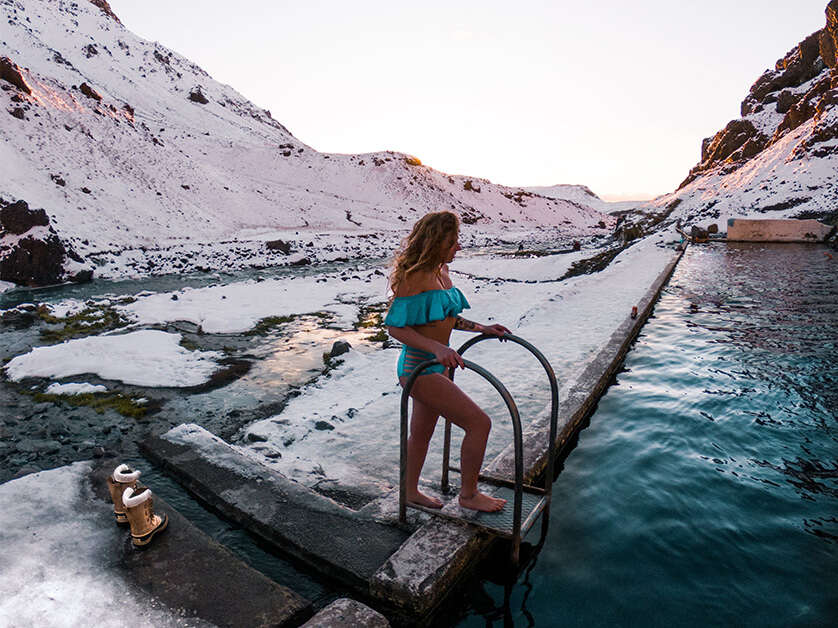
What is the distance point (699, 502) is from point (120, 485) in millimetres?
4827

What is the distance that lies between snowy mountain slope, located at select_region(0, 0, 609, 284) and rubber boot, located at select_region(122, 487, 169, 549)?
24.3m

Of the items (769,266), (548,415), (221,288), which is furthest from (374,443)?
(769,266)

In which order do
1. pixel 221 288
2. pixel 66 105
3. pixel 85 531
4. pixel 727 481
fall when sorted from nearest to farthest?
pixel 85 531
pixel 727 481
pixel 221 288
pixel 66 105

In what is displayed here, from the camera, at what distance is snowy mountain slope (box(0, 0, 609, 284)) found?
105 ft

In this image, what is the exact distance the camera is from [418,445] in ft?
12.2

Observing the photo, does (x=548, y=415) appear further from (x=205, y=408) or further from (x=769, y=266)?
(x=769, y=266)

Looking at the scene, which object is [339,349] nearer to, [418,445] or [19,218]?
[418,445]

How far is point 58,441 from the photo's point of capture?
19.2ft

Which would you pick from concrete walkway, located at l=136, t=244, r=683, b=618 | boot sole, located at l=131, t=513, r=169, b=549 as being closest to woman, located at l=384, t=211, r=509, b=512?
concrete walkway, located at l=136, t=244, r=683, b=618

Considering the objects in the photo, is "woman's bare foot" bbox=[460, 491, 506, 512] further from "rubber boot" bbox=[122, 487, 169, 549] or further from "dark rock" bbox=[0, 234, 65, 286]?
"dark rock" bbox=[0, 234, 65, 286]

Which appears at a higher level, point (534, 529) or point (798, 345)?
point (798, 345)

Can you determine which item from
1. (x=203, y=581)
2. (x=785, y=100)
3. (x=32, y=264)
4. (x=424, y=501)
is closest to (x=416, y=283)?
(x=424, y=501)

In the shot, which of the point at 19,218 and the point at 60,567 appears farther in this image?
the point at 19,218

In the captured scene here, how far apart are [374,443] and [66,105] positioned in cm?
5245
